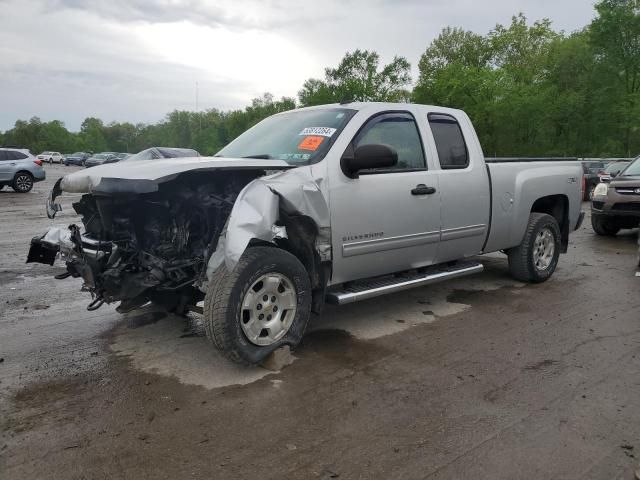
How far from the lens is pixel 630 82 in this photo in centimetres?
4231

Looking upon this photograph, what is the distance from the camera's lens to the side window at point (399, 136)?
181 inches

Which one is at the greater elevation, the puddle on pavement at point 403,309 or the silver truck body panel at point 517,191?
the silver truck body panel at point 517,191

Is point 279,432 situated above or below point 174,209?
below

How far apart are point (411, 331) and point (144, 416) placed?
7.89 feet

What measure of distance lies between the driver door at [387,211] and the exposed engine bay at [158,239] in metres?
0.80

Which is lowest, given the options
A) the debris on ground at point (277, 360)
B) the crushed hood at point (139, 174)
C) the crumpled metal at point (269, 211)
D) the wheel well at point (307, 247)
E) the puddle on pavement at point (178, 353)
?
the puddle on pavement at point (178, 353)

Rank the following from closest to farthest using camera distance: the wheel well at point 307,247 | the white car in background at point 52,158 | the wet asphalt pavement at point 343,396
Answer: the wet asphalt pavement at point 343,396
the wheel well at point 307,247
the white car in background at point 52,158

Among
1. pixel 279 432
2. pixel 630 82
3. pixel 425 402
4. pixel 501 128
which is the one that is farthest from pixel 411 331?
pixel 630 82

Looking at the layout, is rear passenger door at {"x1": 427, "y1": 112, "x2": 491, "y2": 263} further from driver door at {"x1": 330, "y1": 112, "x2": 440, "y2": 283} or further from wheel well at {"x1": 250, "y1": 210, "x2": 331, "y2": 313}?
wheel well at {"x1": 250, "y1": 210, "x2": 331, "y2": 313}

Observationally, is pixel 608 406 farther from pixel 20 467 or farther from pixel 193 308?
pixel 20 467

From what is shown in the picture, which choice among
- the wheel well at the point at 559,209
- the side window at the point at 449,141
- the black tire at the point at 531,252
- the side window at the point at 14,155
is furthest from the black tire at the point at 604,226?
the side window at the point at 14,155

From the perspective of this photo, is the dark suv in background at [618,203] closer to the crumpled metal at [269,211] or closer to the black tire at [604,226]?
the black tire at [604,226]

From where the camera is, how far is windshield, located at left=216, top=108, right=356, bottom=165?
14.2ft

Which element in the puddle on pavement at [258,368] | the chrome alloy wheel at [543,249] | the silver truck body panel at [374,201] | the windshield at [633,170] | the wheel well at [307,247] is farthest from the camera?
the windshield at [633,170]
